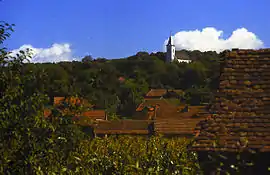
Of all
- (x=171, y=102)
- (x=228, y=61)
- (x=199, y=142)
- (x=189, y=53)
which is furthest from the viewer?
(x=189, y=53)

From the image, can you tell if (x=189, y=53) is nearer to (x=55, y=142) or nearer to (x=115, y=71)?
(x=115, y=71)

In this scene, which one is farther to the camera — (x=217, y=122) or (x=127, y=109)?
(x=127, y=109)

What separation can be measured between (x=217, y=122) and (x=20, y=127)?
11.3 feet

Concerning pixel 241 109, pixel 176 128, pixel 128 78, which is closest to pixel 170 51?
pixel 128 78

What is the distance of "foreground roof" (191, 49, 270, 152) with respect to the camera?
880 centimetres

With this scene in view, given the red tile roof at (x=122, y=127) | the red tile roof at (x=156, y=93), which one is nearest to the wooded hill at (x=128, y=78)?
the red tile roof at (x=156, y=93)

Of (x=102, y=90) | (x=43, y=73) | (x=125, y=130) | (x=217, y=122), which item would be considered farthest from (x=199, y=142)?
(x=102, y=90)

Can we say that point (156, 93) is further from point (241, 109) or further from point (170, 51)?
point (241, 109)

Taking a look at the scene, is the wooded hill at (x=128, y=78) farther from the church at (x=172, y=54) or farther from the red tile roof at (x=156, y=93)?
the church at (x=172, y=54)

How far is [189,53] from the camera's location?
151375mm

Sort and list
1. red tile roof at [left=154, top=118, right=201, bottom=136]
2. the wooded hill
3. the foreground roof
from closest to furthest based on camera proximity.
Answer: the foreground roof → red tile roof at [left=154, top=118, right=201, bottom=136] → the wooded hill

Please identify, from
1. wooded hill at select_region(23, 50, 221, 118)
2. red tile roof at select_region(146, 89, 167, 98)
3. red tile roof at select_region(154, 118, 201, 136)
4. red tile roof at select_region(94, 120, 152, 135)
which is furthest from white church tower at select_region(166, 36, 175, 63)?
red tile roof at select_region(154, 118, 201, 136)

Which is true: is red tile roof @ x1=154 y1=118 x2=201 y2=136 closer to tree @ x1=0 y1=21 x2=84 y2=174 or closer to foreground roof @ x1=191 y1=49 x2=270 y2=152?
foreground roof @ x1=191 y1=49 x2=270 y2=152

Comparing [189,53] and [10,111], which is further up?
[189,53]
